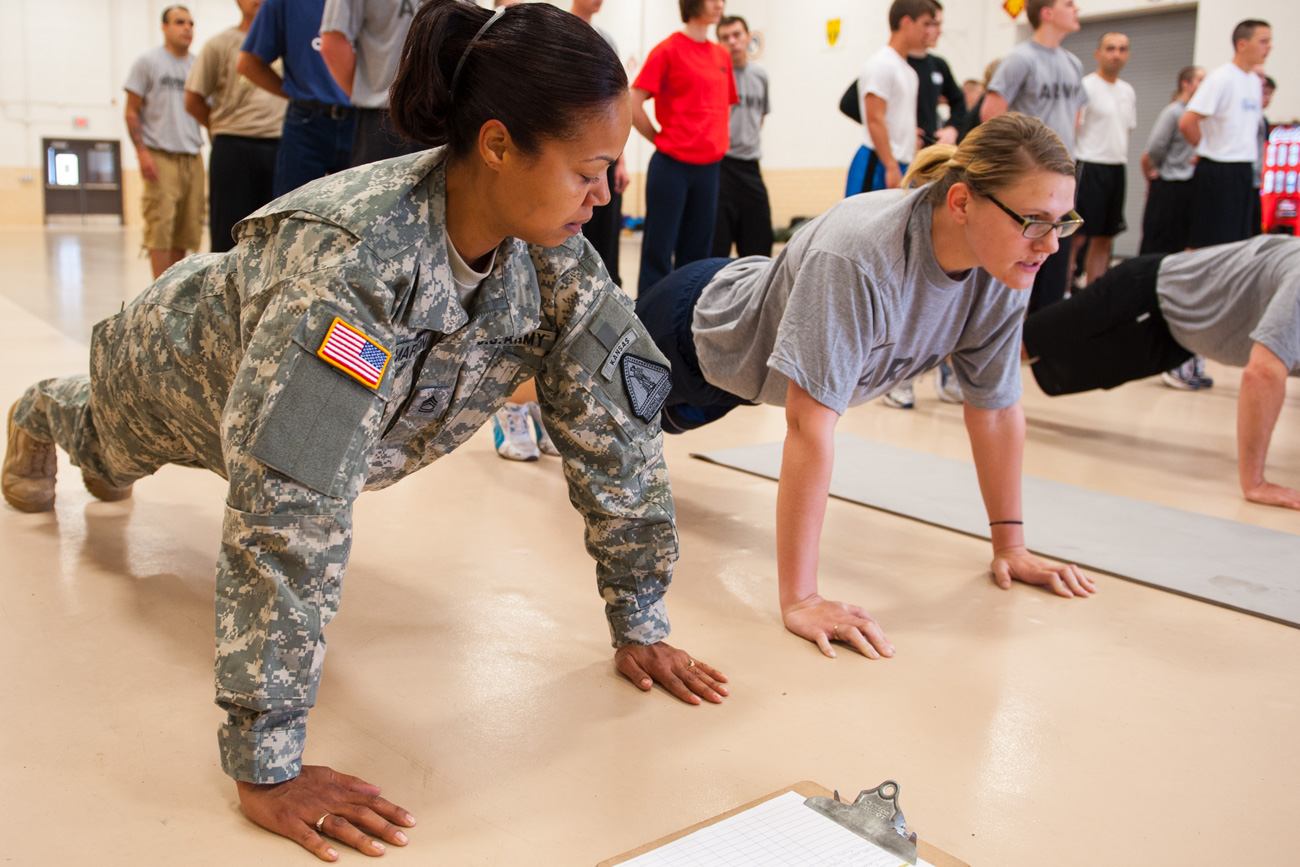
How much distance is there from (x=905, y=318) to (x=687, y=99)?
231cm

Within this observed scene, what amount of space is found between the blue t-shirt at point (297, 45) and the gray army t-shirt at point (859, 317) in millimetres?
1502

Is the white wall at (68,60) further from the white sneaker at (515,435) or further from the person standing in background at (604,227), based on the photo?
the white sneaker at (515,435)

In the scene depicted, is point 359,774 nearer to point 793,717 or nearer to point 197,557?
point 793,717

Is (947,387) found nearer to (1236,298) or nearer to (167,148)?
(1236,298)

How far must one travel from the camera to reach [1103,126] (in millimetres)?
5285

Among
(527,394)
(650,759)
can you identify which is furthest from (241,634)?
(527,394)

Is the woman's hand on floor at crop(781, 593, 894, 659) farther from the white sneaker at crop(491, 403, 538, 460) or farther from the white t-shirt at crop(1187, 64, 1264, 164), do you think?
the white t-shirt at crop(1187, 64, 1264, 164)

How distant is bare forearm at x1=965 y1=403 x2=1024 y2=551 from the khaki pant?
381 centimetres

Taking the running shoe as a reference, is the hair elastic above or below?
above

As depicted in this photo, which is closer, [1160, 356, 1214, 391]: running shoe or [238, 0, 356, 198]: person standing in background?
[238, 0, 356, 198]: person standing in background

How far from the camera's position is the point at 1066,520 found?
7.73 ft

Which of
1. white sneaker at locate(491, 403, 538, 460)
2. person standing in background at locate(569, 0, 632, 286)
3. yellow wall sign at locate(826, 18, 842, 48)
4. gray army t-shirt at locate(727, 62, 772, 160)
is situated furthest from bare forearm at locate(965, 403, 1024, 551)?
yellow wall sign at locate(826, 18, 842, 48)

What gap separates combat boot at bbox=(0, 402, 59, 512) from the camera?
2035 mm

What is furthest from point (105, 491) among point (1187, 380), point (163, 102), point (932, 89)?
point (1187, 380)
